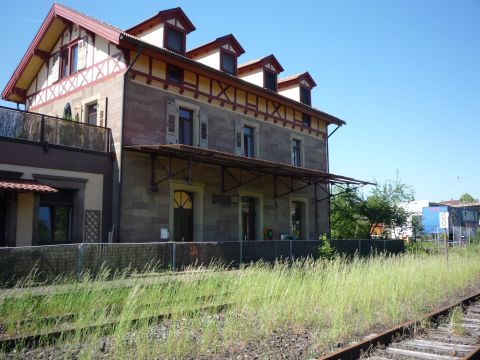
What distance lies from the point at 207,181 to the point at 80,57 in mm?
6847

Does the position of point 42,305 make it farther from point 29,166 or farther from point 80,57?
point 80,57

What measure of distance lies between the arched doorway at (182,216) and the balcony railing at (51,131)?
10.9ft

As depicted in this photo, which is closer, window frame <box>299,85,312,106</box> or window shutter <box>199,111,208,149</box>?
A: window shutter <box>199,111,208,149</box>

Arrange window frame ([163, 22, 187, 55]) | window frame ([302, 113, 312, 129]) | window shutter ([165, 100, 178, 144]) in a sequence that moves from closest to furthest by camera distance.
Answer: window shutter ([165, 100, 178, 144]) < window frame ([163, 22, 187, 55]) < window frame ([302, 113, 312, 129])

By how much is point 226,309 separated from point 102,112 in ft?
33.7

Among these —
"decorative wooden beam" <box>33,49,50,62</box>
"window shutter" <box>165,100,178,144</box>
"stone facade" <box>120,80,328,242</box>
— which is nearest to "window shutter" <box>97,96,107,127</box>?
"stone facade" <box>120,80,328,242</box>

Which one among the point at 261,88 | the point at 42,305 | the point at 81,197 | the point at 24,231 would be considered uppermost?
the point at 261,88

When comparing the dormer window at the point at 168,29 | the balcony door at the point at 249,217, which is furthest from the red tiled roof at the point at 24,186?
the balcony door at the point at 249,217

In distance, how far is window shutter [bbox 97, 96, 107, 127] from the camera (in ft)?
51.8

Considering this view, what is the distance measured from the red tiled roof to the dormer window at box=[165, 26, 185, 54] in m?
7.54

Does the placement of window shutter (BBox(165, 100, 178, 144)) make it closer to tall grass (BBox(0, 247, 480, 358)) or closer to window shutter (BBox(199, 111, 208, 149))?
window shutter (BBox(199, 111, 208, 149))

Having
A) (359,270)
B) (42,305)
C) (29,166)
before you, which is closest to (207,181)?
(29,166)

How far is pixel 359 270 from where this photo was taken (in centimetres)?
1068

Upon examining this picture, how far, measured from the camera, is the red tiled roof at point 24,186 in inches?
477
